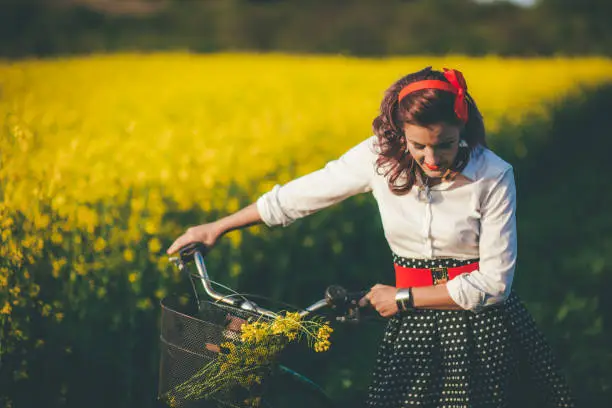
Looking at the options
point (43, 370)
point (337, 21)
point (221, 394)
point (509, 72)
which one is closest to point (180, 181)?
point (43, 370)

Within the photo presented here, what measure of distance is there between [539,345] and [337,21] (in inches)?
1363

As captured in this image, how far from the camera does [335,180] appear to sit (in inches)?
118

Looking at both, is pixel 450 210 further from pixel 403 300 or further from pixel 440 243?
pixel 403 300

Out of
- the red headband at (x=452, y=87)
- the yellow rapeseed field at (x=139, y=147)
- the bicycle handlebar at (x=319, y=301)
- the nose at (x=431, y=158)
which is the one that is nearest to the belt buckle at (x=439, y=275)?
the bicycle handlebar at (x=319, y=301)

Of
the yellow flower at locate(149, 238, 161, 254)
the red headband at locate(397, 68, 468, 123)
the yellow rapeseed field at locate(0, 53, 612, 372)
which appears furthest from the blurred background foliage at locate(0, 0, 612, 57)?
the red headband at locate(397, 68, 468, 123)

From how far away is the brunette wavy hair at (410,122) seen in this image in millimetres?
2631

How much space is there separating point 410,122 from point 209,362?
1.04 meters

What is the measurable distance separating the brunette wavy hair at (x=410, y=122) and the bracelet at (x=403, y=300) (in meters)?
0.36

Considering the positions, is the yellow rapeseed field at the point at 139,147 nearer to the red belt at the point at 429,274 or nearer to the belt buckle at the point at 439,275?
the red belt at the point at 429,274

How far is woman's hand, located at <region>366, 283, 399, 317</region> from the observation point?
278 cm

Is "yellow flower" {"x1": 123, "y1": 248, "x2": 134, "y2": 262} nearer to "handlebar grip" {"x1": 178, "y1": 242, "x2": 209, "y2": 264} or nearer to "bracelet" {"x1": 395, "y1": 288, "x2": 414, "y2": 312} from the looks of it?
"handlebar grip" {"x1": 178, "y1": 242, "x2": 209, "y2": 264}

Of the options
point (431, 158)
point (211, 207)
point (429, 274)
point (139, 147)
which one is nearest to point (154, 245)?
point (211, 207)

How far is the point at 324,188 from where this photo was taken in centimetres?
300

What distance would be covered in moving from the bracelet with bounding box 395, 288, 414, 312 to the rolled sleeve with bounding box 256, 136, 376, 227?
449mm
